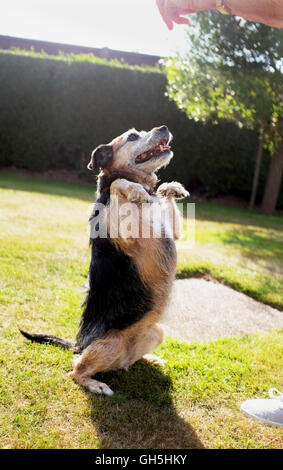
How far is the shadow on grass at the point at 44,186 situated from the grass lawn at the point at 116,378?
201 inches

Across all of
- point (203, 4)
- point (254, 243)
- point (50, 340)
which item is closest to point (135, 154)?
point (203, 4)

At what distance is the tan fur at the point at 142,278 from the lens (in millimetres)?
2857

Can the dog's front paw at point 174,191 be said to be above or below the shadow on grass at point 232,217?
above

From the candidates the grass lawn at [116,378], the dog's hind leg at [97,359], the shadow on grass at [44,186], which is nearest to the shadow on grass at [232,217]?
the shadow on grass at [44,186]

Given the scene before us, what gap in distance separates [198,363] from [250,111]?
8026 millimetres

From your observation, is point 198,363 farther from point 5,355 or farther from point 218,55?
point 218,55

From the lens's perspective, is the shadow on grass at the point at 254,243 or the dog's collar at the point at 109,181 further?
the shadow on grass at the point at 254,243

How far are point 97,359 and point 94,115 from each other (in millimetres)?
Result: 11774

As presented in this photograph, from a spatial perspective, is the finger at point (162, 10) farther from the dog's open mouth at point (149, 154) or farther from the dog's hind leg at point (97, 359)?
the dog's hind leg at point (97, 359)

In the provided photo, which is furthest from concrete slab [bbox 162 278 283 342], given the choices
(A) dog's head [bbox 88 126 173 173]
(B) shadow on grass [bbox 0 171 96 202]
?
(B) shadow on grass [bbox 0 171 96 202]

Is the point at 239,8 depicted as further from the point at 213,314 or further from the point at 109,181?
the point at 213,314

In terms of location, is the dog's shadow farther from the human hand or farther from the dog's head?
the human hand

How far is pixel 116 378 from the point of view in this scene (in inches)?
119

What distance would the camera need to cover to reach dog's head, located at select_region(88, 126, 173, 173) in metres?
3.09
